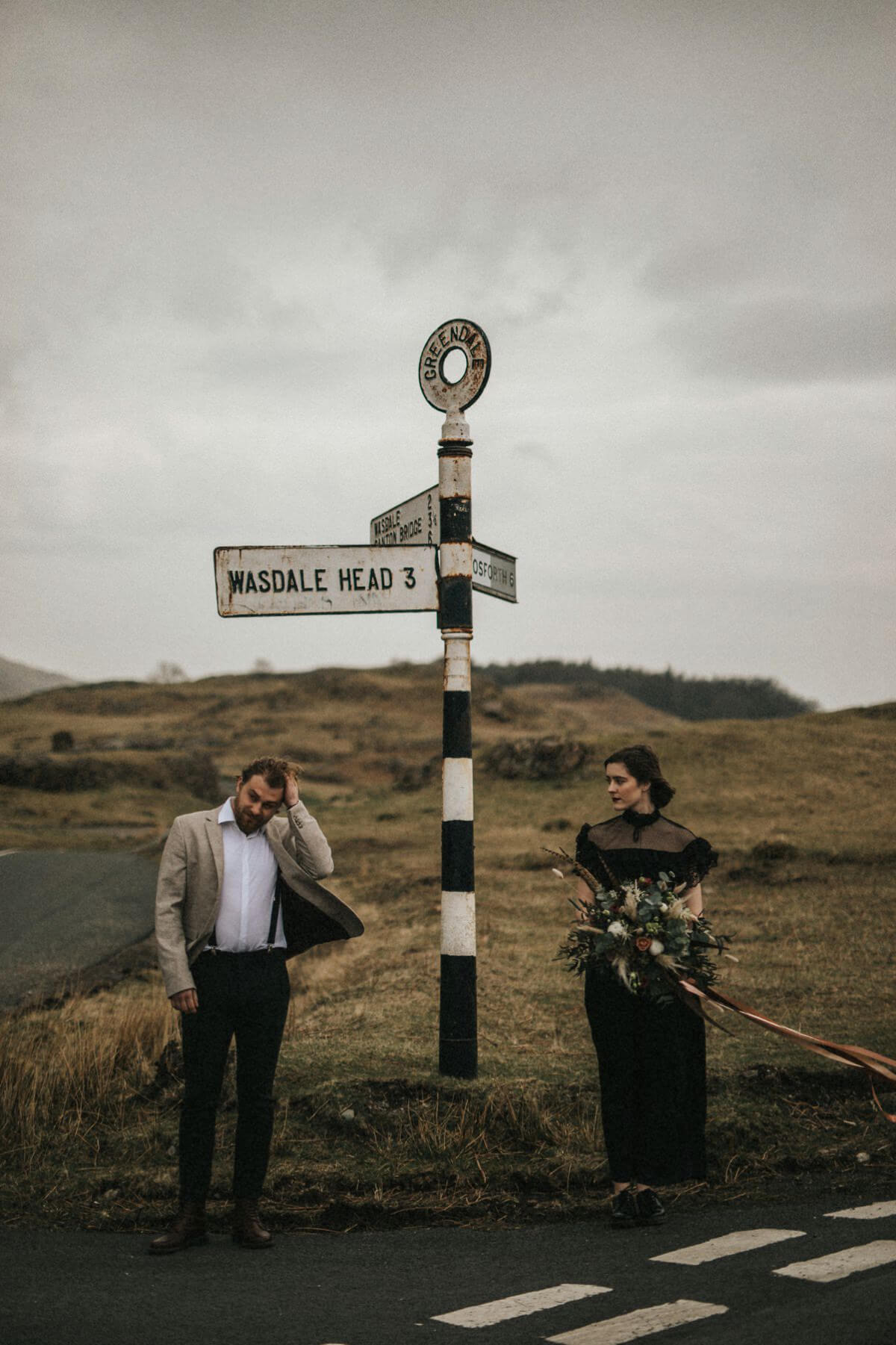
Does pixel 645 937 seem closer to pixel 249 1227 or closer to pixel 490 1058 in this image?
pixel 249 1227

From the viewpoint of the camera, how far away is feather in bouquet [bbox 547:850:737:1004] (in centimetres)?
536

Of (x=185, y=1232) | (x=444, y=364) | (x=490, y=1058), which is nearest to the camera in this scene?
(x=185, y=1232)

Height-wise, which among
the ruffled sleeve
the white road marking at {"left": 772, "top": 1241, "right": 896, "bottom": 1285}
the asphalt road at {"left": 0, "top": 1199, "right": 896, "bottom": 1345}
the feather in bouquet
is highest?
the ruffled sleeve

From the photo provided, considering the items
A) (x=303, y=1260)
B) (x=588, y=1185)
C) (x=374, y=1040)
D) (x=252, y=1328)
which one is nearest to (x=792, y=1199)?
(x=588, y=1185)

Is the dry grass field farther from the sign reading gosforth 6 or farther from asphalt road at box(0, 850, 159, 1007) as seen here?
the sign reading gosforth 6

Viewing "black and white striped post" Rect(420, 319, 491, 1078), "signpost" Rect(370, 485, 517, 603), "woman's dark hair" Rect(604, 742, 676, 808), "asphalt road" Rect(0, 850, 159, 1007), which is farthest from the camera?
"asphalt road" Rect(0, 850, 159, 1007)

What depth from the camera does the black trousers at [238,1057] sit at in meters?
5.32

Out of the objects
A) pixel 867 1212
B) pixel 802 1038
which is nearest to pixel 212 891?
pixel 802 1038

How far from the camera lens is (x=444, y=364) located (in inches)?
291

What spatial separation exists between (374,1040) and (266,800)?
10.7ft

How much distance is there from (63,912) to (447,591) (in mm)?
11054

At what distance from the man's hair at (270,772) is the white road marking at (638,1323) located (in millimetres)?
2209

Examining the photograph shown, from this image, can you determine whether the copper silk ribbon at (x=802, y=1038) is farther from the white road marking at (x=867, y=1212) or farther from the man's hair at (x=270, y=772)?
the man's hair at (x=270, y=772)

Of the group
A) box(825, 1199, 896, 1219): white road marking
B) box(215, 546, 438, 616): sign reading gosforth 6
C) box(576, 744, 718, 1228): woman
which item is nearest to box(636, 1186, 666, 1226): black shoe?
box(576, 744, 718, 1228): woman
